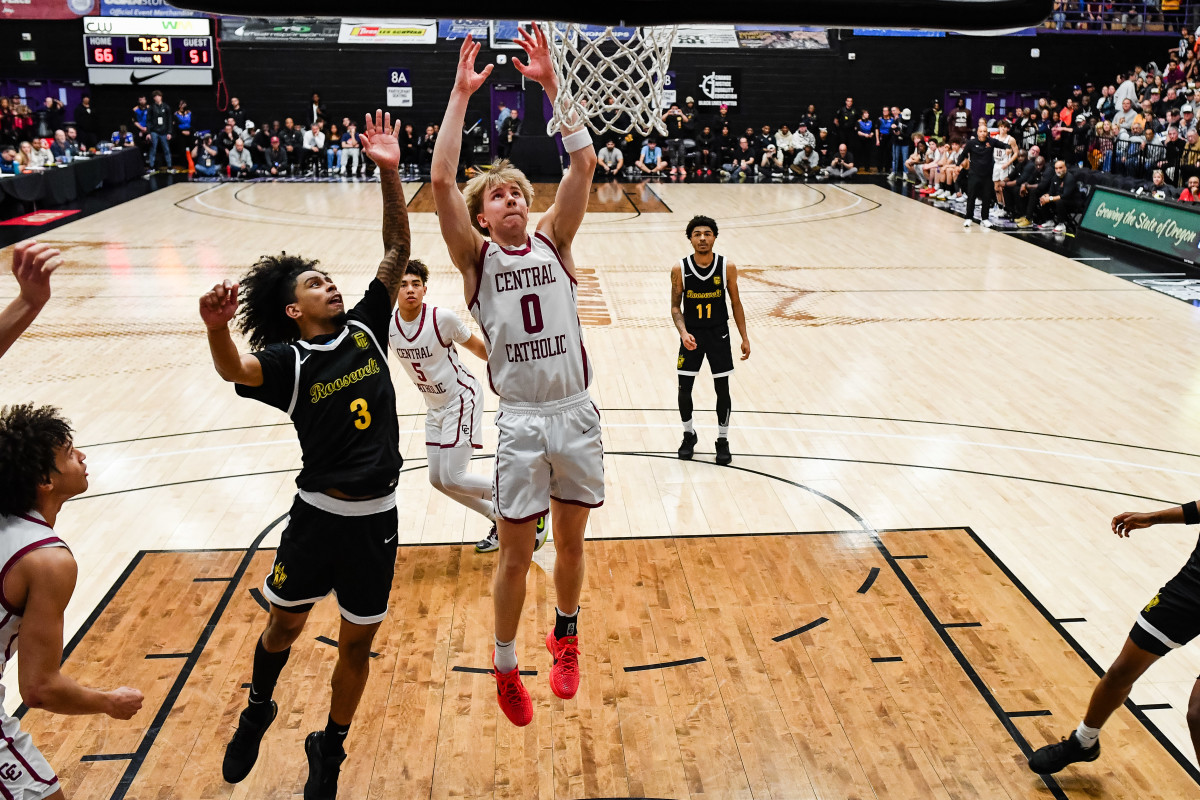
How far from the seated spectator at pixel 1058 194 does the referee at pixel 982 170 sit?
32.2 inches

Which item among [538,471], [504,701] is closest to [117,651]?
[504,701]

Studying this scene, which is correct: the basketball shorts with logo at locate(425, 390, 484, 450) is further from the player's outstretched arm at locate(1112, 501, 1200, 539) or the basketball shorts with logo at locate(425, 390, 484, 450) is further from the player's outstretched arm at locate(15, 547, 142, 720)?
the player's outstretched arm at locate(1112, 501, 1200, 539)

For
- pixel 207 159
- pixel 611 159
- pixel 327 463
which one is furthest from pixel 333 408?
pixel 207 159

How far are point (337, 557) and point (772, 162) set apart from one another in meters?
23.1

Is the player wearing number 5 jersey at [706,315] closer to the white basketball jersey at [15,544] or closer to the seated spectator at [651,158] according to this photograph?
the white basketball jersey at [15,544]

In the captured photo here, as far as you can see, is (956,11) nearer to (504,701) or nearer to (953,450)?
(504,701)

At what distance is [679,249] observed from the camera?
1520 centimetres

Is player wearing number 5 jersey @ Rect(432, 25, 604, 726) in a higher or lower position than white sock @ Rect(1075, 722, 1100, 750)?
higher

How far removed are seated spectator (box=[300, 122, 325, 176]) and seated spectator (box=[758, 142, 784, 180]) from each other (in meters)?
10.2

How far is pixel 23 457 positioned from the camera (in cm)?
284

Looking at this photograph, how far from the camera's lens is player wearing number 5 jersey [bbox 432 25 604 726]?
12.1ft

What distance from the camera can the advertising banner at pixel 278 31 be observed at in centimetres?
2559

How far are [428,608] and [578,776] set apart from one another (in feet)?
4.97

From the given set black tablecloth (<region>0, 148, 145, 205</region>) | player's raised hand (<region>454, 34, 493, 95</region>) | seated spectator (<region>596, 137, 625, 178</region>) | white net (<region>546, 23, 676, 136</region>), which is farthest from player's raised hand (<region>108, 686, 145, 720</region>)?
seated spectator (<region>596, 137, 625, 178</region>)
